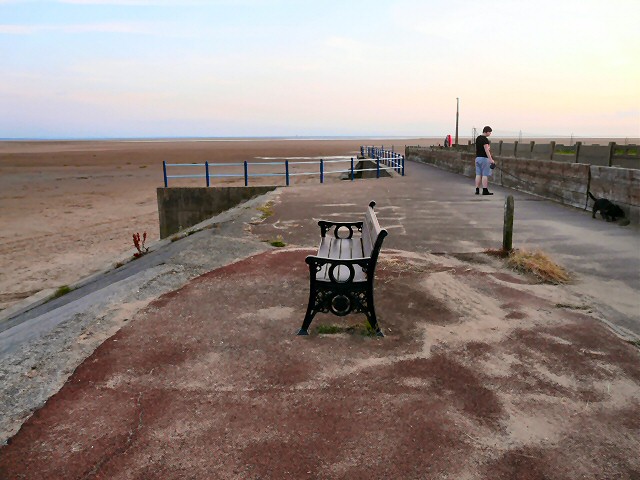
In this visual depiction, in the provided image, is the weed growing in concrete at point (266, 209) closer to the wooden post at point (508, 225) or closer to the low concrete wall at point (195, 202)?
the low concrete wall at point (195, 202)

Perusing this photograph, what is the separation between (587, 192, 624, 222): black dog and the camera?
31.7ft

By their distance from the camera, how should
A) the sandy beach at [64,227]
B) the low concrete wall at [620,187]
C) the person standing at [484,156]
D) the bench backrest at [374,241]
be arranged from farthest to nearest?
the person standing at [484,156] < the sandy beach at [64,227] < the low concrete wall at [620,187] < the bench backrest at [374,241]

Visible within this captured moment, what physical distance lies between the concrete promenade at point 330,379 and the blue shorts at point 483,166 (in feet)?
23.1

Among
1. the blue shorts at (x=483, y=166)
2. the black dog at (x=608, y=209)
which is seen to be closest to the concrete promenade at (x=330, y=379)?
the black dog at (x=608, y=209)

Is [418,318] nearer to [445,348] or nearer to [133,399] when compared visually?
[445,348]

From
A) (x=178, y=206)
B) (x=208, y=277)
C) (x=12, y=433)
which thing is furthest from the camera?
(x=178, y=206)

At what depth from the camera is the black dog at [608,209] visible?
31.7ft

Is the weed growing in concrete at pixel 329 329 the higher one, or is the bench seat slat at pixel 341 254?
the bench seat slat at pixel 341 254

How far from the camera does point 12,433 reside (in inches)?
122

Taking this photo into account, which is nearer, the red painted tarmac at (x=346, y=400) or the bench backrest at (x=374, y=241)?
the red painted tarmac at (x=346, y=400)

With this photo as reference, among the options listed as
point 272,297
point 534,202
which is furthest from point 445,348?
point 534,202

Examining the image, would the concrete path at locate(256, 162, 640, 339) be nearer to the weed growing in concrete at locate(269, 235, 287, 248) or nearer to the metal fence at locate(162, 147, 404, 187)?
the weed growing in concrete at locate(269, 235, 287, 248)

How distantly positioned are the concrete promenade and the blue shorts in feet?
23.1

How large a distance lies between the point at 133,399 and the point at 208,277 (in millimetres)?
3022
